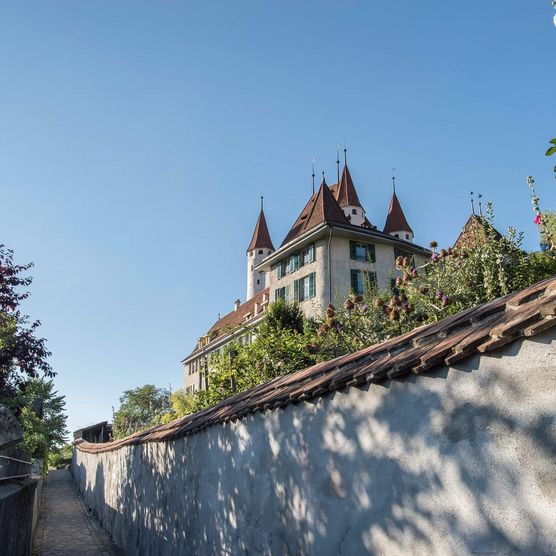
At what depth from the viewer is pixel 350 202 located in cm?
4738

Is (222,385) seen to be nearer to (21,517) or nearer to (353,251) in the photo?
(21,517)

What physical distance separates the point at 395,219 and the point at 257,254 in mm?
14839

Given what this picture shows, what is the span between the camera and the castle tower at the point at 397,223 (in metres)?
49.7

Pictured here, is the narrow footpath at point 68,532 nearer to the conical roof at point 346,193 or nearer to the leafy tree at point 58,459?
the leafy tree at point 58,459

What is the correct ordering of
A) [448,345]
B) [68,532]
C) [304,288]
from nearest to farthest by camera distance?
[448,345] → [68,532] → [304,288]

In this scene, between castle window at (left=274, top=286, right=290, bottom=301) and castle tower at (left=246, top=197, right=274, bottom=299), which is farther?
castle tower at (left=246, top=197, right=274, bottom=299)

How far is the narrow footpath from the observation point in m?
11.8

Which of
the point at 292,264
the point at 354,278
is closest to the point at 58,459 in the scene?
the point at 292,264

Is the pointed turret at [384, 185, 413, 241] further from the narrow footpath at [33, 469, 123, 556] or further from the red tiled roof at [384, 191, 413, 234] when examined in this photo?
the narrow footpath at [33, 469, 123, 556]

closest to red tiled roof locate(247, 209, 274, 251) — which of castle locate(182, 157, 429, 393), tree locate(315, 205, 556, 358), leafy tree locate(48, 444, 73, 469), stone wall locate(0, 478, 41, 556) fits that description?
castle locate(182, 157, 429, 393)

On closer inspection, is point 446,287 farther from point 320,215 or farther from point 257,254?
point 257,254

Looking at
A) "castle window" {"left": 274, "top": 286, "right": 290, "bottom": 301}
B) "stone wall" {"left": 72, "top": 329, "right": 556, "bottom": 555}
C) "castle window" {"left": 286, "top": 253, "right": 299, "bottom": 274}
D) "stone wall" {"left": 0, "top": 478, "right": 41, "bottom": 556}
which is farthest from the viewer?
"castle window" {"left": 274, "top": 286, "right": 290, "bottom": 301}

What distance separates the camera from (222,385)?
13.7 metres

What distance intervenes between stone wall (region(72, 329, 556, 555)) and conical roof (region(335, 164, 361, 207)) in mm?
42697
